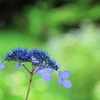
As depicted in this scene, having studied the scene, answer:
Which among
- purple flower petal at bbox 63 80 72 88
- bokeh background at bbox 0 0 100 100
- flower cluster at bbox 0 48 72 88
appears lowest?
purple flower petal at bbox 63 80 72 88

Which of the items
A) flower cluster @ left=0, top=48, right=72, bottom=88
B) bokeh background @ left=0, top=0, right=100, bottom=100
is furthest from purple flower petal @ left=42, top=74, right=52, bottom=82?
Result: bokeh background @ left=0, top=0, right=100, bottom=100

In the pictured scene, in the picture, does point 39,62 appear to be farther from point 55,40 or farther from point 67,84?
point 55,40

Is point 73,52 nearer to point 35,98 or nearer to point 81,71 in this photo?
point 81,71

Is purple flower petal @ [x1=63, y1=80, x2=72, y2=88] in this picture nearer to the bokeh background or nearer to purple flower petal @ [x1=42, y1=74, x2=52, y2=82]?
purple flower petal @ [x1=42, y1=74, x2=52, y2=82]

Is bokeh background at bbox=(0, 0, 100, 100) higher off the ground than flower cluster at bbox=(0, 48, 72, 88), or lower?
higher

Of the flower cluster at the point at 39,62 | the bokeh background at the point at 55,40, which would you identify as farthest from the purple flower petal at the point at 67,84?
the bokeh background at the point at 55,40

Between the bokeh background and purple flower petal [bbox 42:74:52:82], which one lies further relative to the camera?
the bokeh background

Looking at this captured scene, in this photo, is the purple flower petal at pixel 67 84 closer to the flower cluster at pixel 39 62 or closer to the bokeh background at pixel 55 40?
the flower cluster at pixel 39 62
